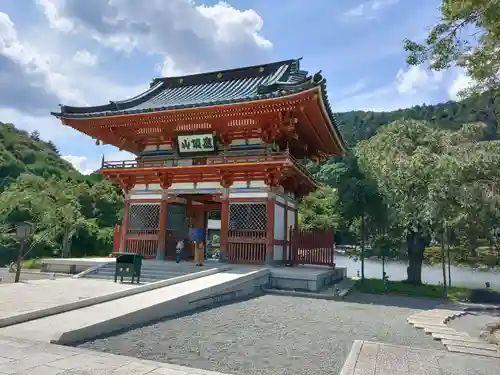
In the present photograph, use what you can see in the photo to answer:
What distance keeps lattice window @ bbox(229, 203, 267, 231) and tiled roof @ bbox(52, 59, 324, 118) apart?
15.4 feet

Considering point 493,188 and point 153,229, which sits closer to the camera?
point 493,188

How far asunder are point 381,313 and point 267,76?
14.3 meters

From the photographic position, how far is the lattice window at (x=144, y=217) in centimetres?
1819

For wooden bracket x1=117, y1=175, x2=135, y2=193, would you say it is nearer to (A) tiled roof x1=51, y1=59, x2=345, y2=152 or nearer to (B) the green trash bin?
(A) tiled roof x1=51, y1=59, x2=345, y2=152

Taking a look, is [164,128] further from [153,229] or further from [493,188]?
[493,188]

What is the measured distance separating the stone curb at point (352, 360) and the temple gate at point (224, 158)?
376 inches

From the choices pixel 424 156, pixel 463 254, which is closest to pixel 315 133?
pixel 424 156

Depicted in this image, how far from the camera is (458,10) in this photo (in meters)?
7.36

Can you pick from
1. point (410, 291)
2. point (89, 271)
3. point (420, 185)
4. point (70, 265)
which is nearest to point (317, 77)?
point (420, 185)

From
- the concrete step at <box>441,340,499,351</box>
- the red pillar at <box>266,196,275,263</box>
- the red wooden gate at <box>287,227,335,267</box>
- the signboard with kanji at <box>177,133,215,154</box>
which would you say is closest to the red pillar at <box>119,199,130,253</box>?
the signboard with kanji at <box>177,133,215,154</box>

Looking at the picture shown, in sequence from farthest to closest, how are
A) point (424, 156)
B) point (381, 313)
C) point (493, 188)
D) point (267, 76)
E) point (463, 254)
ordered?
point (463, 254)
point (267, 76)
point (424, 156)
point (381, 313)
point (493, 188)

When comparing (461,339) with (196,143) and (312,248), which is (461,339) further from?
(196,143)

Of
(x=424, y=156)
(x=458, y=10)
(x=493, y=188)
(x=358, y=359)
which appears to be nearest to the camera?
(x=358, y=359)

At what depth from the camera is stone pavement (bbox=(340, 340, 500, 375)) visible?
16.7ft
